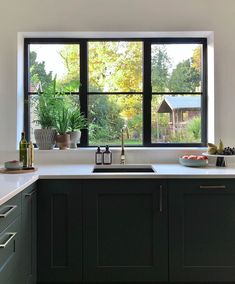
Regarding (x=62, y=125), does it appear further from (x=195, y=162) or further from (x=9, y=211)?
(x=9, y=211)

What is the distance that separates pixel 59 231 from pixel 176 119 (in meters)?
1.68

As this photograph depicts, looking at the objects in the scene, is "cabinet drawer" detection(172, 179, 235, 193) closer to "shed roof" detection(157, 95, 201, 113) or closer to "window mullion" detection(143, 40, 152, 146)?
"window mullion" detection(143, 40, 152, 146)

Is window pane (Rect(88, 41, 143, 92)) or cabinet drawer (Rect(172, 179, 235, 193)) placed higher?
window pane (Rect(88, 41, 143, 92))

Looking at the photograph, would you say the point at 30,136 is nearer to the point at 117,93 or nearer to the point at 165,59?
the point at 117,93

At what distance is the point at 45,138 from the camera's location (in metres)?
2.96

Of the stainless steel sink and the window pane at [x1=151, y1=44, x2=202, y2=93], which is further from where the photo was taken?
the window pane at [x1=151, y1=44, x2=202, y2=93]

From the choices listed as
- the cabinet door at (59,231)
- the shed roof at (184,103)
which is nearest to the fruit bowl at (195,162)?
the shed roof at (184,103)

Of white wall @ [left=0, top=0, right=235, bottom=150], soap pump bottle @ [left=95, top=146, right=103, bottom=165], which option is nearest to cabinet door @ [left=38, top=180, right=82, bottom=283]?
soap pump bottle @ [left=95, top=146, right=103, bottom=165]

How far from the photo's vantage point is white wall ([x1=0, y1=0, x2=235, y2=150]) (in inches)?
116

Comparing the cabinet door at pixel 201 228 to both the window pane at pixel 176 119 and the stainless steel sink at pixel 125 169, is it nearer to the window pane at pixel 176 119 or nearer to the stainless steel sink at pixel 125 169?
the stainless steel sink at pixel 125 169

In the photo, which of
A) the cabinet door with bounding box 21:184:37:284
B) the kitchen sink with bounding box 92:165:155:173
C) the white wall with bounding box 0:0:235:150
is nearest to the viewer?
the cabinet door with bounding box 21:184:37:284

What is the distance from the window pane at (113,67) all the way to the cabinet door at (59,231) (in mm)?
1306

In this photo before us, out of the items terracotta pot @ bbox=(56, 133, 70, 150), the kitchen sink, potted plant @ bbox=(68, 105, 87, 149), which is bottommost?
the kitchen sink

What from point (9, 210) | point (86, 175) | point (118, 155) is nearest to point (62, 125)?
point (118, 155)
